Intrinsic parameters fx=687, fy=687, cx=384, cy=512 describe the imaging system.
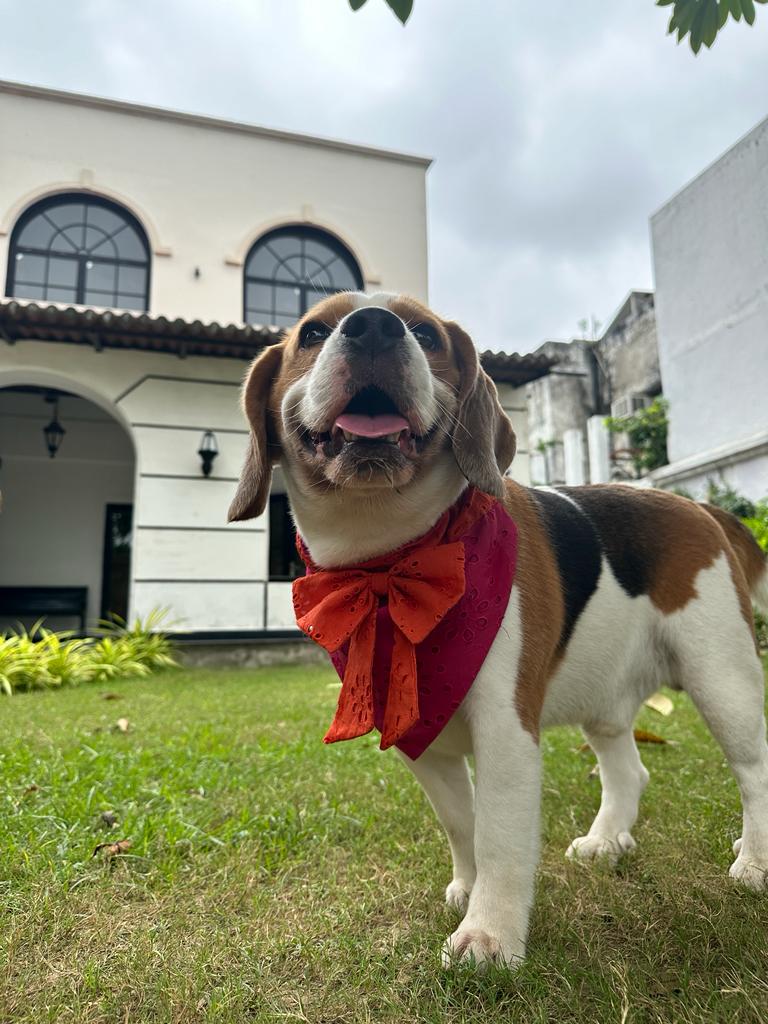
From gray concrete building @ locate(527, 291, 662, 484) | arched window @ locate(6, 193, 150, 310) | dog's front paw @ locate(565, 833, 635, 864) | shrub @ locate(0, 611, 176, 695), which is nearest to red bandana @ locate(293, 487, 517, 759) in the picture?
dog's front paw @ locate(565, 833, 635, 864)

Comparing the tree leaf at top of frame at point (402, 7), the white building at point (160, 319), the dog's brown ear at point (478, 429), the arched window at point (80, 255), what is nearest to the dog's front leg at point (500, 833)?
the dog's brown ear at point (478, 429)

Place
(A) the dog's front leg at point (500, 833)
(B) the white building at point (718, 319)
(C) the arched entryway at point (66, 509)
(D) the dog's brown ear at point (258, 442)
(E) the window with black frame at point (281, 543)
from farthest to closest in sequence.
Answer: (C) the arched entryway at point (66, 509), (E) the window with black frame at point (281, 543), (B) the white building at point (718, 319), (D) the dog's brown ear at point (258, 442), (A) the dog's front leg at point (500, 833)

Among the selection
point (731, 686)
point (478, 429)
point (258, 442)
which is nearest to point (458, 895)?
point (731, 686)

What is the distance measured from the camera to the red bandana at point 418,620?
1.58m

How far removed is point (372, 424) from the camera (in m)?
1.67

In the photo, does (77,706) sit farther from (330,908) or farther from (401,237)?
(401,237)

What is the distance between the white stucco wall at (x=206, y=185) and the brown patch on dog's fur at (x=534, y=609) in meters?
10.8

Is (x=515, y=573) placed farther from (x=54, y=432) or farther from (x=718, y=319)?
(x=718, y=319)

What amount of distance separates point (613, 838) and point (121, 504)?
12379 millimetres

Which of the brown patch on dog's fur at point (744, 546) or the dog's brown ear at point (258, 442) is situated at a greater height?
the dog's brown ear at point (258, 442)

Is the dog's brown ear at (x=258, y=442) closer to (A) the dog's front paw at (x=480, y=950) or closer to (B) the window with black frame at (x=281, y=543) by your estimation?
(A) the dog's front paw at (x=480, y=950)

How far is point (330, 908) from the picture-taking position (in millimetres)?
1784

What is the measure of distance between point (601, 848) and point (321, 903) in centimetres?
90

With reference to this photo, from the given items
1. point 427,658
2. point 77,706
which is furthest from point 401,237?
point 427,658
